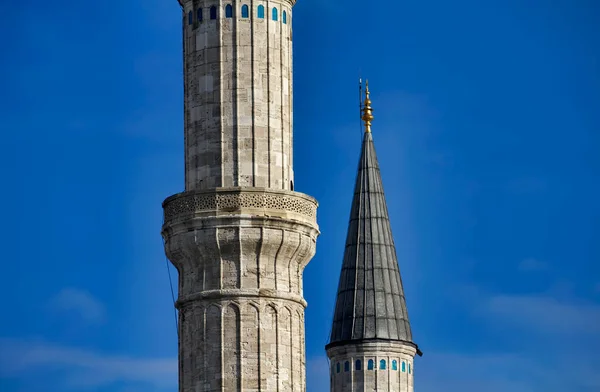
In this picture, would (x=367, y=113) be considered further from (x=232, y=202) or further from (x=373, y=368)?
(x=232, y=202)

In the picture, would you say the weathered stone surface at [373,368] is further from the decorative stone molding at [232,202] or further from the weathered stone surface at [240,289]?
the decorative stone molding at [232,202]

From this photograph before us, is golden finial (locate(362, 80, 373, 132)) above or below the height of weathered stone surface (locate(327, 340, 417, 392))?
above

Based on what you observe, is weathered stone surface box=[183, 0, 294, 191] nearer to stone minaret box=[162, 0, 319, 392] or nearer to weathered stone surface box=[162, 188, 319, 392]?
stone minaret box=[162, 0, 319, 392]

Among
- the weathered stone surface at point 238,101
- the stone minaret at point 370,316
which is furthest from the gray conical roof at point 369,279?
the weathered stone surface at point 238,101

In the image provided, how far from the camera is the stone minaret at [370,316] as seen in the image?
6962cm

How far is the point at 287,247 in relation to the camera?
3984 cm

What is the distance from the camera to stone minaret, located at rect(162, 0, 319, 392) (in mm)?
39188

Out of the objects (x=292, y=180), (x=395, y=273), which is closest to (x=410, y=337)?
(x=395, y=273)

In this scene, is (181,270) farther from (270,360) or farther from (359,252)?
(359,252)

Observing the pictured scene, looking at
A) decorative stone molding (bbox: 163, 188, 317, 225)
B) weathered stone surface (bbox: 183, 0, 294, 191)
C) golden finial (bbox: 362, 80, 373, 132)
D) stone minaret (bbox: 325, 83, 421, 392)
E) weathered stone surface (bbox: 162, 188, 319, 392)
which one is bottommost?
weathered stone surface (bbox: 162, 188, 319, 392)

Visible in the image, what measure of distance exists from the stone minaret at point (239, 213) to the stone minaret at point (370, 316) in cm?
2931

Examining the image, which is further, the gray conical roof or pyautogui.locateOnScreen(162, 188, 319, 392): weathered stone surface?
the gray conical roof

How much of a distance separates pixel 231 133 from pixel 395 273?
32.4m

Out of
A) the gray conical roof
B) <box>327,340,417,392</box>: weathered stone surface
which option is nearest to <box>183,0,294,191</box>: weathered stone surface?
<box>327,340,417,392</box>: weathered stone surface
